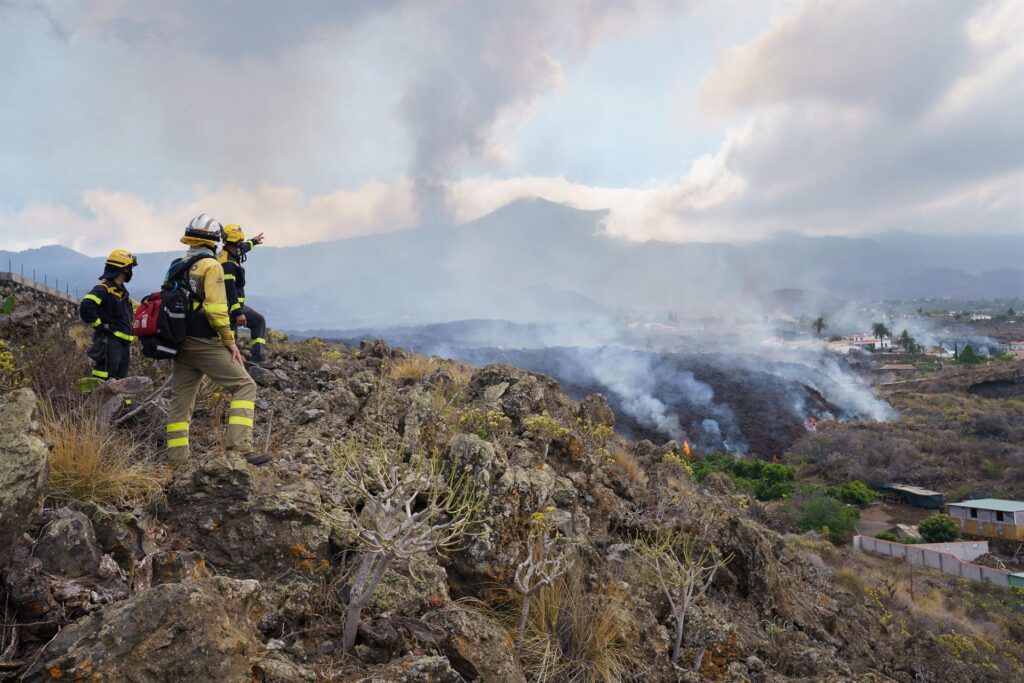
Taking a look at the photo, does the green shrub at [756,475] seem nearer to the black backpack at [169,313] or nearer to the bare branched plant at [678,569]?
the bare branched plant at [678,569]

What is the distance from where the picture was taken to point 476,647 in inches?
123

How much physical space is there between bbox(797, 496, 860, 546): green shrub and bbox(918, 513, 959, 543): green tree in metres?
2.80

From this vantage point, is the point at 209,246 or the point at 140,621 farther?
the point at 209,246

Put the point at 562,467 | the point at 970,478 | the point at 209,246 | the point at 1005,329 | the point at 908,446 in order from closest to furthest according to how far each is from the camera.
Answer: the point at 209,246, the point at 562,467, the point at 970,478, the point at 908,446, the point at 1005,329

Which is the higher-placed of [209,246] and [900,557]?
[209,246]

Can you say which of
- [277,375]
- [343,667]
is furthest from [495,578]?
[277,375]

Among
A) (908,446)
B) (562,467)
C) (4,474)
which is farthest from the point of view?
(908,446)

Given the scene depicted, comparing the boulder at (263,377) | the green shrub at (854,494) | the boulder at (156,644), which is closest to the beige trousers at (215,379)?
the boulder at (156,644)

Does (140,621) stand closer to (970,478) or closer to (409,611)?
(409,611)

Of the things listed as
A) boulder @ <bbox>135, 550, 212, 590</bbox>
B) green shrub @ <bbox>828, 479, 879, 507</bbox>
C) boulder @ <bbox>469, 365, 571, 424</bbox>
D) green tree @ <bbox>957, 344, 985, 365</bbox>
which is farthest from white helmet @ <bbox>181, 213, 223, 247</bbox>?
green tree @ <bbox>957, 344, 985, 365</bbox>

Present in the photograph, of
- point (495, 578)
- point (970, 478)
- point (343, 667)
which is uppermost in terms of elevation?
point (343, 667)

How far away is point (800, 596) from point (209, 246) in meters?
7.78

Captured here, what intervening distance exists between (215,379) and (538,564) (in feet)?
9.75

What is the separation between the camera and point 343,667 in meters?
2.73
